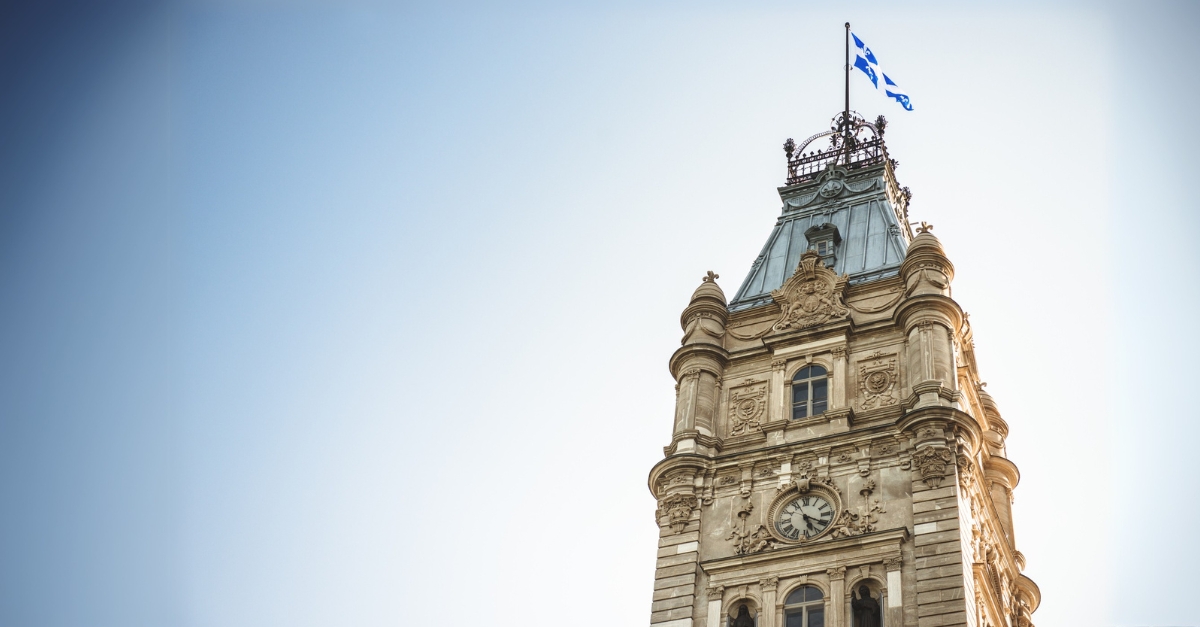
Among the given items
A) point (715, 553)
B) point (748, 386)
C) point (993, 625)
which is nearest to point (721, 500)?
point (715, 553)

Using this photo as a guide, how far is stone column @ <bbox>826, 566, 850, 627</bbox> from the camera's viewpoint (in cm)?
4209

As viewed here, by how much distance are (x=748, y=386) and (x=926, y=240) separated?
29.4ft

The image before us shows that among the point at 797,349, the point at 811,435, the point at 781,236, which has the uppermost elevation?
the point at 781,236

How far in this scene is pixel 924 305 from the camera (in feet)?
167

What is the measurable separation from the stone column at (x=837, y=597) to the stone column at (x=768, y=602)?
1.73m

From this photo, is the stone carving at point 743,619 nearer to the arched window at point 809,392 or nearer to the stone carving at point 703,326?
the arched window at point 809,392

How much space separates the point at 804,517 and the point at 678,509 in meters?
4.29

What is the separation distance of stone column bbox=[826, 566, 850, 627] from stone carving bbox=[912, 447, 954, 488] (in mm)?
4151

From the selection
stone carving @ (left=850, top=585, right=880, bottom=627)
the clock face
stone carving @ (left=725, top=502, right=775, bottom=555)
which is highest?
the clock face

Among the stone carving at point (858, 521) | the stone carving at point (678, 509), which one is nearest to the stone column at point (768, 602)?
the stone carving at point (858, 521)

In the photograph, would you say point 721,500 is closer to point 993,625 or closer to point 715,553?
point 715,553

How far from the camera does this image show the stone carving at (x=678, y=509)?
1854 inches

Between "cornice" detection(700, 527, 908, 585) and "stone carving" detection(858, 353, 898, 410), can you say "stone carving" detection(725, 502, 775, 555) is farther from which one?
"stone carving" detection(858, 353, 898, 410)

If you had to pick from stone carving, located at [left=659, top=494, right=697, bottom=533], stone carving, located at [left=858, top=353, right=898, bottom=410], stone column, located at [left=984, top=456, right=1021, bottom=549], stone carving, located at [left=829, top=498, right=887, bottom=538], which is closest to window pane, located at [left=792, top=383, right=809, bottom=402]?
stone carving, located at [left=858, top=353, right=898, bottom=410]
